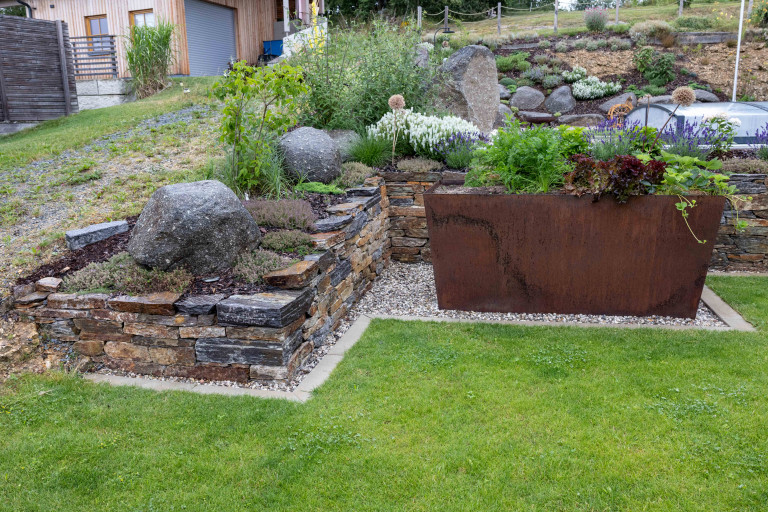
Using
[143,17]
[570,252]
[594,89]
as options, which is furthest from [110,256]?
[594,89]

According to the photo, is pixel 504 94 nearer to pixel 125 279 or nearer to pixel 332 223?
pixel 332 223

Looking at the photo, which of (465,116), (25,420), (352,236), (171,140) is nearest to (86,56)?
(171,140)

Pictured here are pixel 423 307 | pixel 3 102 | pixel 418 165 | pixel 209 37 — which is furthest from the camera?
pixel 209 37

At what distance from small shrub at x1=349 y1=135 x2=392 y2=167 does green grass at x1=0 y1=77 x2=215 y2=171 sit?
3859mm

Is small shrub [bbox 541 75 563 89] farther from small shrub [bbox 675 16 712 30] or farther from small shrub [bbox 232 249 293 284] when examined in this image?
small shrub [bbox 232 249 293 284]

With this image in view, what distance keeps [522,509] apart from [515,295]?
2364 mm

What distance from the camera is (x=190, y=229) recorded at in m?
3.59

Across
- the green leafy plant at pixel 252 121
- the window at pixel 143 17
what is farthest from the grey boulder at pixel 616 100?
the window at pixel 143 17

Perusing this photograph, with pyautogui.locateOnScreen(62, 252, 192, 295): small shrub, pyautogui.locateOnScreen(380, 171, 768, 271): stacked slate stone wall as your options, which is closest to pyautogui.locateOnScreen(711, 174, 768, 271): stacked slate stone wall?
pyautogui.locateOnScreen(380, 171, 768, 271): stacked slate stone wall

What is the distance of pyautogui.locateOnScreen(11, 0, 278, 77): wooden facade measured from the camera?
1440cm

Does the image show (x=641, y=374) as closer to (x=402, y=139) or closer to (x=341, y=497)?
(x=341, y=497)

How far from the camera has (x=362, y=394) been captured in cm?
324

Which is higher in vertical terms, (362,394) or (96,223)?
(96,223)

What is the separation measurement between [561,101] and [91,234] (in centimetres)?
1420
